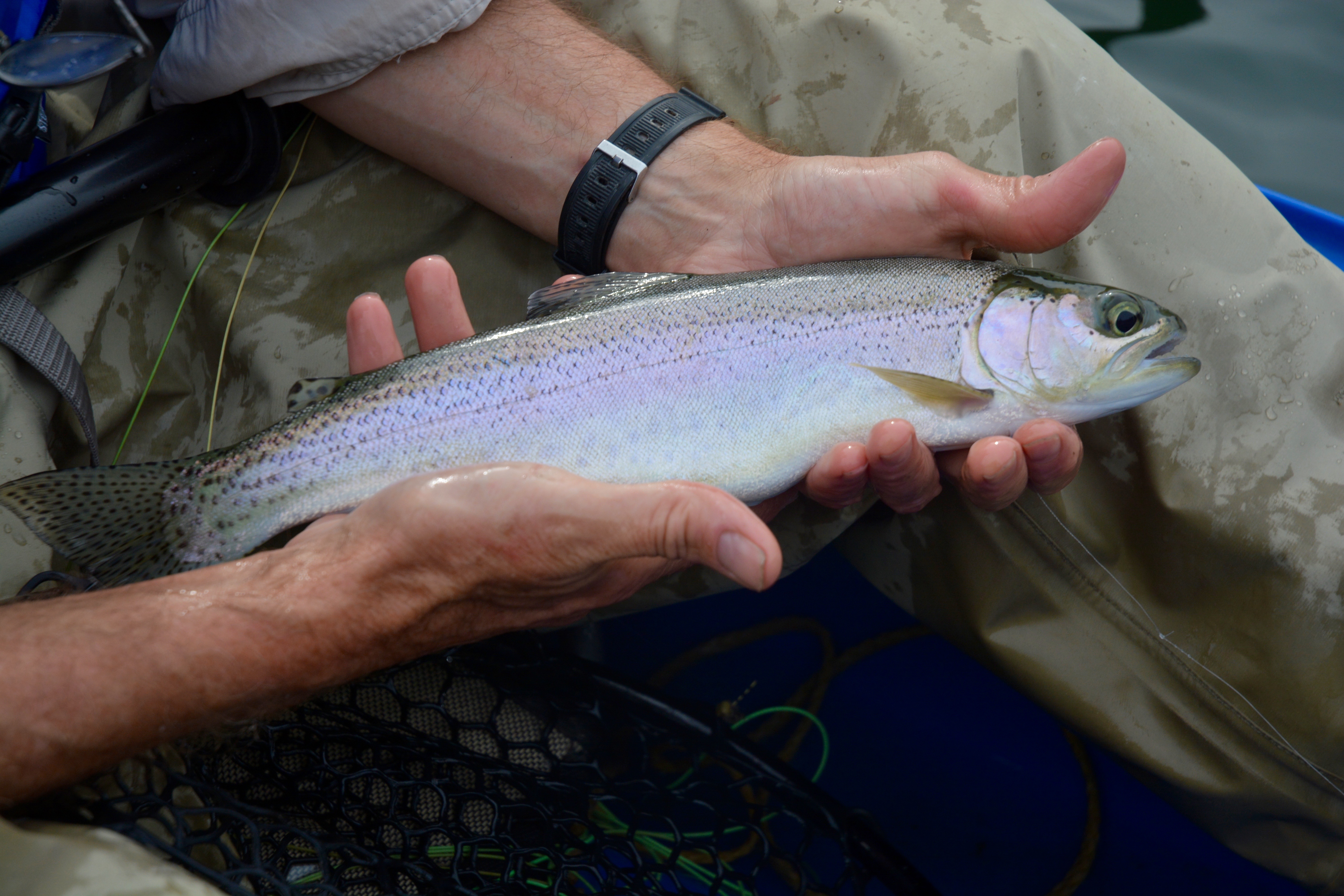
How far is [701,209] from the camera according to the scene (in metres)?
2.60

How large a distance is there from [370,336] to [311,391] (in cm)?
34

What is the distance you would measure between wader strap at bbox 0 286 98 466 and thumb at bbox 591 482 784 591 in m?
1.46

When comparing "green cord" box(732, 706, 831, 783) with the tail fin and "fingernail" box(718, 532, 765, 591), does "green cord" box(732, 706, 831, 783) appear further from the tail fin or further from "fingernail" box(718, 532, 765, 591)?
the tail fin

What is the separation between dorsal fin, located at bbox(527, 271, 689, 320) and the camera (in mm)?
2289

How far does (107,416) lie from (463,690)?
1314 mm

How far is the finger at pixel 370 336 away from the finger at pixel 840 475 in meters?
1.22

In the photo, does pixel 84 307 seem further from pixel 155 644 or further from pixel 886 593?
pixel 886 593

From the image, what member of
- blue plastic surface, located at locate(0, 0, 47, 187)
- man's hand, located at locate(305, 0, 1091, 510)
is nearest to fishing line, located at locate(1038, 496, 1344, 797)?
man's hand, located at locate(305, 0, 1091, 510)

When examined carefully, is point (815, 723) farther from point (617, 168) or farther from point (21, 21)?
point (21, 21)

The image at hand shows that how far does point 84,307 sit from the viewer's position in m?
2.46

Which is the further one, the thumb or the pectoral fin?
the pectoral fin

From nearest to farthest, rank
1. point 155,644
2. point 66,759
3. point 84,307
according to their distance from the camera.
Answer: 1. point 66,759
2. point 155,644
3. point 84,307

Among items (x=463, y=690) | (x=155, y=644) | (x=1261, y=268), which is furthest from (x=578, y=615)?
(x=1261, y=268)

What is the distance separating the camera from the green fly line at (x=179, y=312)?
255 centimetres
